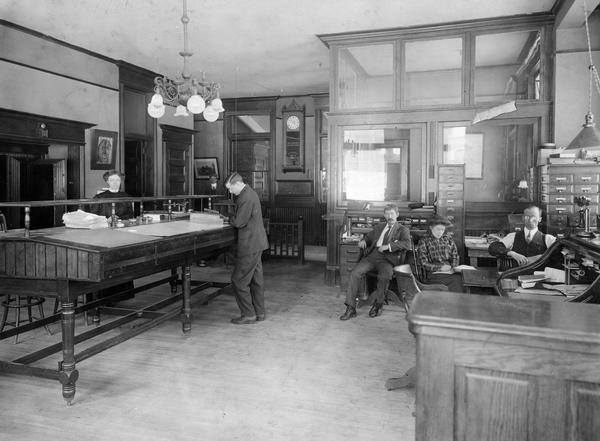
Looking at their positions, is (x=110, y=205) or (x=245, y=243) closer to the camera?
(x=245, y=243)

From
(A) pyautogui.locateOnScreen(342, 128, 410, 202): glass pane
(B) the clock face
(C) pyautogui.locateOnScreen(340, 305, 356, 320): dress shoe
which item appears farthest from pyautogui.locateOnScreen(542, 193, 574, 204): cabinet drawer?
(B) the clock face

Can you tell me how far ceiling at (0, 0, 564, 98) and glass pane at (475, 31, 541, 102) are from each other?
746 mm

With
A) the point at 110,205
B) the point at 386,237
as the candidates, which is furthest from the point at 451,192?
the point at 110,205

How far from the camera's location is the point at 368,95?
863 centimetres

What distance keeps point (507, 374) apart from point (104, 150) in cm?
832

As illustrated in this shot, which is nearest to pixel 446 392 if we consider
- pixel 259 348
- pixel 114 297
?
pixel 259 348

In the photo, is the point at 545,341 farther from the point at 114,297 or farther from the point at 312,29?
the point at 312,29

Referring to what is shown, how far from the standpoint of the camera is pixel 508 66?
8.30 meters

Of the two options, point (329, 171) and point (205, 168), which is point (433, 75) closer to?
point (329, 171)

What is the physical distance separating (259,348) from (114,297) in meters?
1.65

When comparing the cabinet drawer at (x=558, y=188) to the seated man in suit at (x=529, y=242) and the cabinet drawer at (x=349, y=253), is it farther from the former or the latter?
the cabinet drawer at (x=349, y=253)

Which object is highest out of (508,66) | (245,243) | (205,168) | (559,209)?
(508,66)

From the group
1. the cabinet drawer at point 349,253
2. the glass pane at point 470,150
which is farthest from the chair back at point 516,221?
the glass pane at point 470,150

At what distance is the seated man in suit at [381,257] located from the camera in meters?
5.73
